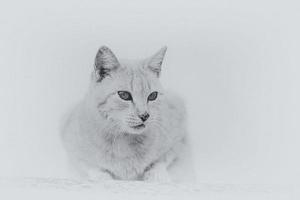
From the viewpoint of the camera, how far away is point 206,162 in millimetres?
1690

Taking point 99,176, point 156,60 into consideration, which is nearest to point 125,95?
point 156,60

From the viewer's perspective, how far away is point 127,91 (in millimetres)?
1513

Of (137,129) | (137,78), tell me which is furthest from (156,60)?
(137,129)

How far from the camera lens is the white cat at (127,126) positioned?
1515 mm

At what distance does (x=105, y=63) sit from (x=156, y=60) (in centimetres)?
15

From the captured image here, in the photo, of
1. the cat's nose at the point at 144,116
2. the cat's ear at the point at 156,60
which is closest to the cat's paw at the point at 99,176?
the cat's nose at the point at 144,116

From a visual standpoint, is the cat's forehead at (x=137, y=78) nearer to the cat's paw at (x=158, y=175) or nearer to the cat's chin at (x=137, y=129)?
the cat's chin at (x=137, y=129)

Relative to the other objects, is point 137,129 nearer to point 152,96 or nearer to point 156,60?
point 152,96

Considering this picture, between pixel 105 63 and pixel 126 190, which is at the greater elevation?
pixel 105 63

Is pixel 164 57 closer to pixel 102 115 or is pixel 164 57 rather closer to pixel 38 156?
pixel 102 115

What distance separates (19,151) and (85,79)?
0.96ft

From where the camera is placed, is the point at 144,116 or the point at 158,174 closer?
the point at 144,116

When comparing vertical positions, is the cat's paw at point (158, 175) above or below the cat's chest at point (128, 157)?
below

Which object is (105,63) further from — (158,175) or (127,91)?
(158,175)
